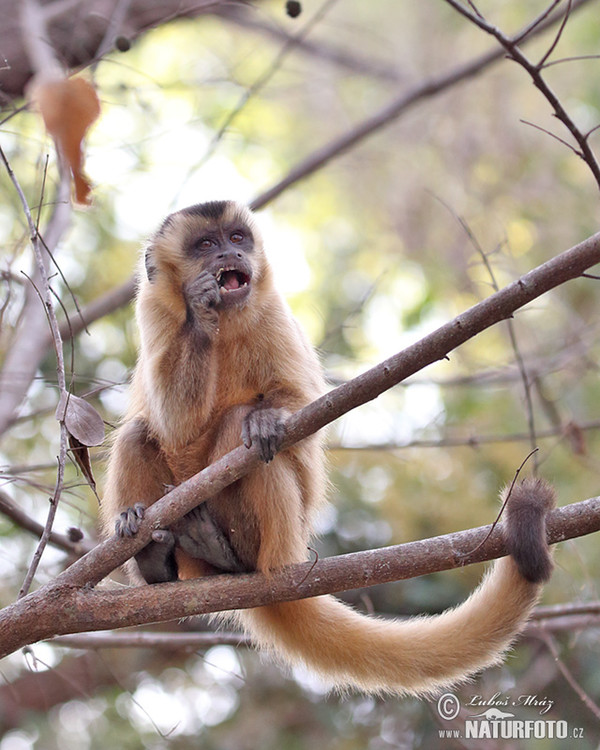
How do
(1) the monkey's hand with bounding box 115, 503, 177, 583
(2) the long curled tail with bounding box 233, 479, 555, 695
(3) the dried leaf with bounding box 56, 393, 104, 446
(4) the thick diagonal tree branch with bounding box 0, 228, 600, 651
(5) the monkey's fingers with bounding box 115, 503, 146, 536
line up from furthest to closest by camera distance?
(1) the monkey's hand with bounding box 115, 503, 177, 583 → (5) the monkey's fingers with bounding box 115, 503, 146, 536 → (2) the long curled tail with bounding box 233, 479, 555, 695 → (3) the dried leaf with bounding box 56, 393, 104, 446 → (4) the thick diagonal tree branch with bounding box 0, 228, 600, 651

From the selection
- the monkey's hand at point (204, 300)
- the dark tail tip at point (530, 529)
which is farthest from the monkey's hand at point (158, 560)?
the dark tail tip at point (530, 529)

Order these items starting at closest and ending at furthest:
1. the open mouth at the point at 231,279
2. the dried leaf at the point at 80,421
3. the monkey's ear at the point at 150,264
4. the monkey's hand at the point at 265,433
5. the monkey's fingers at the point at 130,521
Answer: the dried leaf at the point at 80,421 → the monkey's hand at the point at 265,433 → the monkey's fingers at the point at 130,521 → the open mouth at the point at 231,279 → the monkey's ear at the point at 150,264

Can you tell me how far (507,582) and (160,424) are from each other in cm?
184

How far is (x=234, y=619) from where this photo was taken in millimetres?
4699

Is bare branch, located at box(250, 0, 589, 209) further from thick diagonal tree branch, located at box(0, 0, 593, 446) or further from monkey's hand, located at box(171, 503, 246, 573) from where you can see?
monkey's hand, located at box(171, 503, 246, 573)

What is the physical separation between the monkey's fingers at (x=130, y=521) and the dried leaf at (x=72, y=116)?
1509 mm

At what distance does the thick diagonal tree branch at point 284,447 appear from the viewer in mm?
2902

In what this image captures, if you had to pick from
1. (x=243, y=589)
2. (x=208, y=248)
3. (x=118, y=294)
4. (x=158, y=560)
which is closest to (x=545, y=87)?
(x=208, y=248)

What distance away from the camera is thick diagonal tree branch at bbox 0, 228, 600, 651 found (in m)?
2.90

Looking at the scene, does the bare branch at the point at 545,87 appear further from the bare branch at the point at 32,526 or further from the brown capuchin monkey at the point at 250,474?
the bare branch at the point at 32,526

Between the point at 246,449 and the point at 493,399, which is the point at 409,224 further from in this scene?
the point at 246,449

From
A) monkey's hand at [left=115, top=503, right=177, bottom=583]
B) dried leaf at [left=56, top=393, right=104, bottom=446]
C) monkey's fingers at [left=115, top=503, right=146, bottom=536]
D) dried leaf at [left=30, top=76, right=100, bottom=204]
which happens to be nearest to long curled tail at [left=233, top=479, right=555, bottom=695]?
monkey's hand at [left=115, top=503, right=177, bottom=583]

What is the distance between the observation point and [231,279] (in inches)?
177

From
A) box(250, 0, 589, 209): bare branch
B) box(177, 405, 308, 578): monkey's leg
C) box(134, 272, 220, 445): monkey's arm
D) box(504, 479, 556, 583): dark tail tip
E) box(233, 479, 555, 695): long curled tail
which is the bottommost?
box(233, 479, 555, 695): long curled tail
